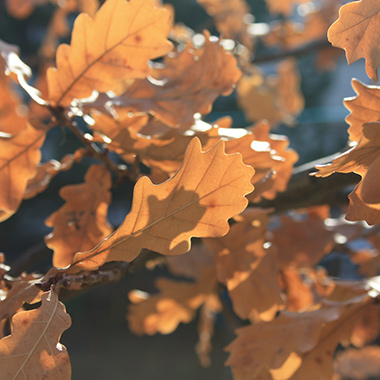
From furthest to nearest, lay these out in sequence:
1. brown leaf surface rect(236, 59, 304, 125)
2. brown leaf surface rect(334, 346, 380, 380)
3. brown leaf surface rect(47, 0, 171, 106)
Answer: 1. brown leaf surface rect(236, 59, 304, 125)
2. brown leaf surface rect(334, 346, 380, 380)
3. brown leaf surface rect(47, 0, 171, 106)

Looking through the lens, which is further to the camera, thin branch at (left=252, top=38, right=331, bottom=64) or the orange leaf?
thin branch at (left=252, top=38, right=331, bottom=64)

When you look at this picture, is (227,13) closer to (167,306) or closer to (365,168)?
(167,306)

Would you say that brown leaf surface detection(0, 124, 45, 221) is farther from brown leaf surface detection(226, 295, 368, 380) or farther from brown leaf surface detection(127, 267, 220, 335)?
brown leaf surface detection(127, 267, 220, 335)

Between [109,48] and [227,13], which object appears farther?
[227,13]

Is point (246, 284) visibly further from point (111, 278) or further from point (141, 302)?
point (141, 302)

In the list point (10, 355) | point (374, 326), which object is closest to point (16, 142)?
point (10, 355)

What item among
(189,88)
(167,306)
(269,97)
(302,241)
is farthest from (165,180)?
(269,97)

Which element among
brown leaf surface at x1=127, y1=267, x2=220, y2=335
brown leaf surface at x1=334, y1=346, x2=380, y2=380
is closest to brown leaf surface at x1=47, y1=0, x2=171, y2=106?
brown leaf surface at x1=127, y1=267, x2=220, y2=335
